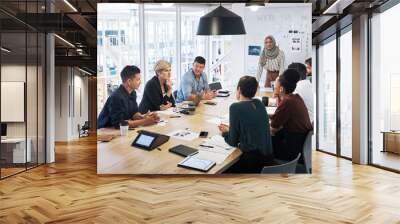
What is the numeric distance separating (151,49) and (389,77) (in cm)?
437

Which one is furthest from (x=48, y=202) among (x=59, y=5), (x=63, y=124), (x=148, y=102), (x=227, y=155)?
→ (x=63, y=124)

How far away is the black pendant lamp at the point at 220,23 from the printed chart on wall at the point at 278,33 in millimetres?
151

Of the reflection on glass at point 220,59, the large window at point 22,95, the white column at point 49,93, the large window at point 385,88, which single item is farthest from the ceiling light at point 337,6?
the white column at point 49,93

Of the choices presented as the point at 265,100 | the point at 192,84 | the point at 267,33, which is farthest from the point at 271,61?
the point at 192,84

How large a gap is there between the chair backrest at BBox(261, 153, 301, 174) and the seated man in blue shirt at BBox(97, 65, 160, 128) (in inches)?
76.2

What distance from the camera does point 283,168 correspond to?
6137 millimetres

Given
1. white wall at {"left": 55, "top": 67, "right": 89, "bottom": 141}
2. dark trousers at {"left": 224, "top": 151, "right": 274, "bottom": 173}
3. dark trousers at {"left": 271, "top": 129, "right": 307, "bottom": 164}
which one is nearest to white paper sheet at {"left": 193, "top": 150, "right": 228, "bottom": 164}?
dark trousers at {"left": 224, "top": 151, "right": 274, "bottom": 173}

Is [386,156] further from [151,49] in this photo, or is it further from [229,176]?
[151,49]

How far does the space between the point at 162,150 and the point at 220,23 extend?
7.30 ft

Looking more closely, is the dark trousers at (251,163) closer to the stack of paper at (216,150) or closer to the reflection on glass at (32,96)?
the stack of paper at (216,150)

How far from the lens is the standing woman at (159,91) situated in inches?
242

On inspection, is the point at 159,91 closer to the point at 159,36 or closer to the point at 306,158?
the point at 159,36

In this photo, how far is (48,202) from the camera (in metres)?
4.68

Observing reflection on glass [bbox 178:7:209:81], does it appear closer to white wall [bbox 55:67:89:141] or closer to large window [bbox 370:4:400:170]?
large window [bbox 370:4:400:170]
